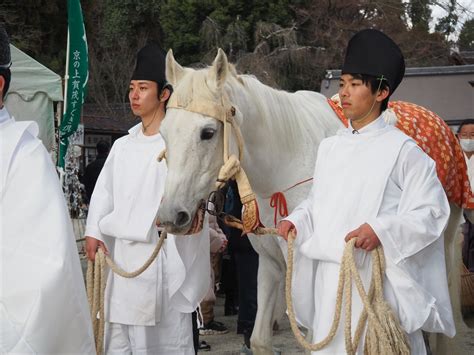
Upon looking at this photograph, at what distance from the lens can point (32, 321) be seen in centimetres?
210

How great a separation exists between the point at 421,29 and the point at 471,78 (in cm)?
1154

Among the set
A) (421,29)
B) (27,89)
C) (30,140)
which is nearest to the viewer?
(30,140)

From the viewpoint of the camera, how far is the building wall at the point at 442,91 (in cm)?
1745

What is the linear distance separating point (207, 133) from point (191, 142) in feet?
0.40

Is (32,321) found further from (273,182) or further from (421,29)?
(421,29)

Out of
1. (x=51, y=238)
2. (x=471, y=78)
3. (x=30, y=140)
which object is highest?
(x=30, y=140)

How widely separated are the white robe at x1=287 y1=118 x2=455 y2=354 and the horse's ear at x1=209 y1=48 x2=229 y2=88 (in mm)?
792

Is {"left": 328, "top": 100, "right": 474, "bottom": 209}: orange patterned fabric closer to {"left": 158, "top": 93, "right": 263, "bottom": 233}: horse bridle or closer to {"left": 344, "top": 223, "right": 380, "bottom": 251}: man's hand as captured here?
{"left": 158, "top": 93, "right": 263, "bottom": 233}: horse bridle

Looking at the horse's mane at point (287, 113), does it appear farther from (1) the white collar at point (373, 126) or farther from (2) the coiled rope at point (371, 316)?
(2) the coiled rope at point (371, 316)

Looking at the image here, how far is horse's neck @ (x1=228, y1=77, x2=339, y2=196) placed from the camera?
4133 mm

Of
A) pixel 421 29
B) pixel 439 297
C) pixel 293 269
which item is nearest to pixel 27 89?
pixel 293 269

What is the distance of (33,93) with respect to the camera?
27.6 feet

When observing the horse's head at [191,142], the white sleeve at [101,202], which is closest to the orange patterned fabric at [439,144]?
the horse's head at [191,142]

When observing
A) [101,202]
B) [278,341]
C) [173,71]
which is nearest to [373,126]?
[173,71]
